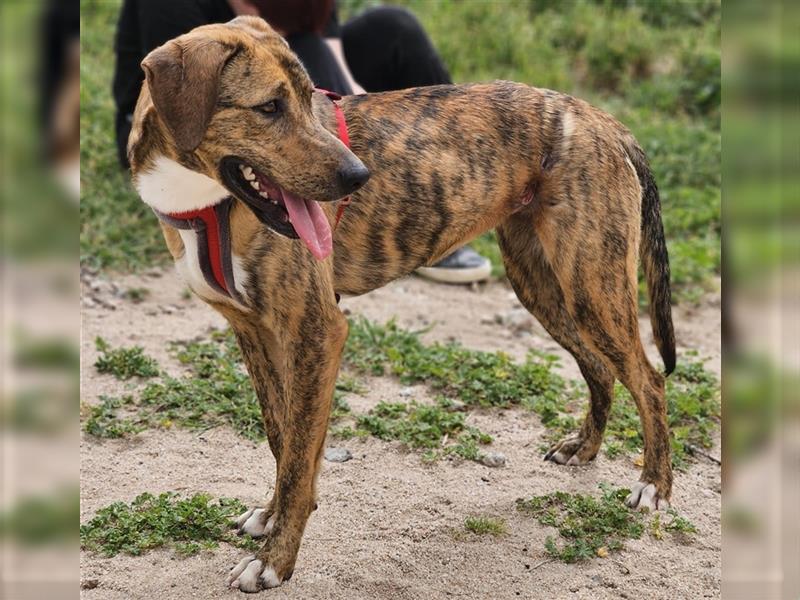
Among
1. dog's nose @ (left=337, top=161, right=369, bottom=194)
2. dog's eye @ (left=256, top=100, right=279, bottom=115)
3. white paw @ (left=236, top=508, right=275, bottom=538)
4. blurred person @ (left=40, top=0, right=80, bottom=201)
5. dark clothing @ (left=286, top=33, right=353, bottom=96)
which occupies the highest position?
blurred person @ (left=40, top=0, right=80, bottom=201)

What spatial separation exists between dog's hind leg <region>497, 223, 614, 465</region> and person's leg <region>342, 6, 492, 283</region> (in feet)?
6.60

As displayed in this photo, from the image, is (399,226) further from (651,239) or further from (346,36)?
(346,36)

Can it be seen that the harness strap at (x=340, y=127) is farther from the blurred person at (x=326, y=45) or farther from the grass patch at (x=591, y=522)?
the blurred person at (x=326, y=45)

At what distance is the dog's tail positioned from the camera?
12.3 feet

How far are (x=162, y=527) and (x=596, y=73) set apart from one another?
6.75 m

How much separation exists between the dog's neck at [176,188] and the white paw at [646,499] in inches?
75.2

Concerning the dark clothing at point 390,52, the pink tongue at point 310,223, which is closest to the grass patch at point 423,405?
the pink tongue at point 310,223

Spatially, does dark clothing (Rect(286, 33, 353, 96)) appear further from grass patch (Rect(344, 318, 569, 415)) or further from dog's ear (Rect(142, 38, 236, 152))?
dog's ear (Rect(142, 38, 236, 152))

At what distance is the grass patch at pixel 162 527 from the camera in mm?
3365

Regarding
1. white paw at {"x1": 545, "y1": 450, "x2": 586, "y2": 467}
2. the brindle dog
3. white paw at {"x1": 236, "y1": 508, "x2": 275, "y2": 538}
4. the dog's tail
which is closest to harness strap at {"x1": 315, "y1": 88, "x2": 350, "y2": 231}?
the brindle dog

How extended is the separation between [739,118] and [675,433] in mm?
3615

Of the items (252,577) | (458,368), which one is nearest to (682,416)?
(458,368)

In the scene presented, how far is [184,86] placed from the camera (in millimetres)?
2672

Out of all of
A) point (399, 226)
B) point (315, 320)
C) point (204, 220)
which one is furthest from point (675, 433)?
point (204, 220)
